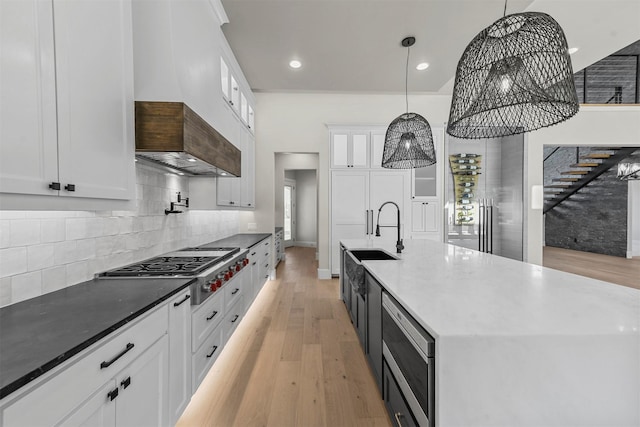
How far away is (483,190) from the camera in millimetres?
5203

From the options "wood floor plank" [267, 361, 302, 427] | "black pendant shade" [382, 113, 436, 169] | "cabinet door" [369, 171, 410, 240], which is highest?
"black pendant shade" [382, 113, 436, 169]

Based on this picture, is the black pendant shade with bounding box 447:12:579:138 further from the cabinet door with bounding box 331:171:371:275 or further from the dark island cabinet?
the cabinet door with bounding box 331:171:371:275

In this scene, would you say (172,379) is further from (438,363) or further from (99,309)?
(438,363)

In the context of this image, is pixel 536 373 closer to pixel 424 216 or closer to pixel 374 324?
pixel 374 324

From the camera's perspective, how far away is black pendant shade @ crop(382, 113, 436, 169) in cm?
257

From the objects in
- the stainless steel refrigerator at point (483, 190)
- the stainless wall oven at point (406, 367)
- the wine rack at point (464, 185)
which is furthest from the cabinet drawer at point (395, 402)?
the wine rack at point (464, 185)

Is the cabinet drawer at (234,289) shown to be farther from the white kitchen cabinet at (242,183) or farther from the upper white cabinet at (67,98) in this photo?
the upper white cabinet at (67,98)

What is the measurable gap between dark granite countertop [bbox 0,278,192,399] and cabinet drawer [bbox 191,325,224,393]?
530 millimetres

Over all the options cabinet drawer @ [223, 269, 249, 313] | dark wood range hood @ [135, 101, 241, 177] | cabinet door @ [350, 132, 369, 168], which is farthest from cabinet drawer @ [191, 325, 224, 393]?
cabinet door @ [350, 132, 369, 168]

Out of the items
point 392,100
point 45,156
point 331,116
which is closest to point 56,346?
point 45,156

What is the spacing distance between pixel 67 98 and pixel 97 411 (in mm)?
1200

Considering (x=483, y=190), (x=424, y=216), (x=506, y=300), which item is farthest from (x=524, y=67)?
(x=483, y=190)

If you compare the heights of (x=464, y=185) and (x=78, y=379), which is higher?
(x=464, y=185)

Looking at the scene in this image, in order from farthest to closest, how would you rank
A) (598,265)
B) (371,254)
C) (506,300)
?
(598,265)
(371,254)
(506,300)
